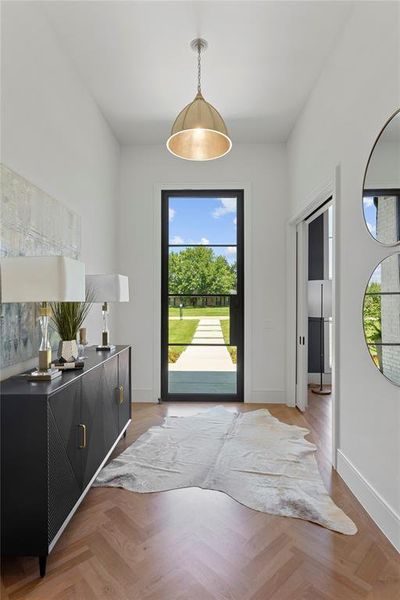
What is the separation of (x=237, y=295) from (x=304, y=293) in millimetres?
826

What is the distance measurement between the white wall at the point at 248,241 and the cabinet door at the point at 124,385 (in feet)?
3.99

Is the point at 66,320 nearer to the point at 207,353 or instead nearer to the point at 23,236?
the point at 23,236

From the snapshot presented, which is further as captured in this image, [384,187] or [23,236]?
[23,236]

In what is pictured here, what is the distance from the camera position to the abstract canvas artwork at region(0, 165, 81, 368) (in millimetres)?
1984

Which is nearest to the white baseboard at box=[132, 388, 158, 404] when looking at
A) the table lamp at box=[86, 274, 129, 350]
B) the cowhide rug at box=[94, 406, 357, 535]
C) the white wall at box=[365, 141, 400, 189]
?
the cowhide rug at box=[94, 406, 357, 535]

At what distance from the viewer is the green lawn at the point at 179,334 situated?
4488 millimetres

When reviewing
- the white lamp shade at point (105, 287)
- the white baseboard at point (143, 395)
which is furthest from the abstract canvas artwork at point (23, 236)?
the white baseboard at point (143, 395)

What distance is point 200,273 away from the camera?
451cm

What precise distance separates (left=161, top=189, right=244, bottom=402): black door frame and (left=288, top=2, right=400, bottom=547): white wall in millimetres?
1604

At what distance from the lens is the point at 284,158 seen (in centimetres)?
441

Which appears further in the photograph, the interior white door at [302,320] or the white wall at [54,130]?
the interior white door at [302,320]

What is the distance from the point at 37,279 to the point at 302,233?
3179mm

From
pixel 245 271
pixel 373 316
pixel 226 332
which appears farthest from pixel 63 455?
pixel 245 271

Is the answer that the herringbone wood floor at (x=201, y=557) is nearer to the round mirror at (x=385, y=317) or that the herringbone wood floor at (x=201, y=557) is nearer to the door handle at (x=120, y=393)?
the door handle at (x=120, y=393)
